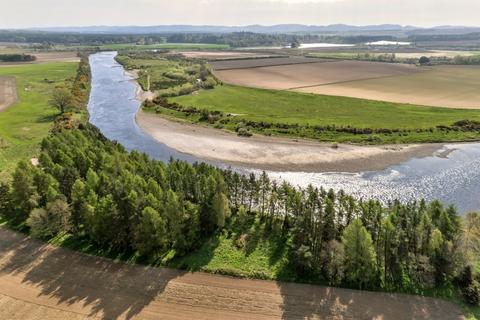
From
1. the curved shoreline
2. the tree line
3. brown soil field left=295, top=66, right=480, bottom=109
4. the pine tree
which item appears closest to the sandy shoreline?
the curved shoreline

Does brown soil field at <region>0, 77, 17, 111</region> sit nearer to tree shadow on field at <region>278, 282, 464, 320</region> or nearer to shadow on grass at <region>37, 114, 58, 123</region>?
shadow on grass at <region>37, 114, 58, 123</region>

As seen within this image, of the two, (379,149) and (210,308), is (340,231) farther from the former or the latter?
(379,149)

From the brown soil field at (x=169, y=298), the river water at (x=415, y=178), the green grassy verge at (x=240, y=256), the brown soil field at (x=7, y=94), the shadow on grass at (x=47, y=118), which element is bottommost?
the brown soil field at (x=169, y=298)

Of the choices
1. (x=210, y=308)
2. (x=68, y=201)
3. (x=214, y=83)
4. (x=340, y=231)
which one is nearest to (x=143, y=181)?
(x=68, y=201)

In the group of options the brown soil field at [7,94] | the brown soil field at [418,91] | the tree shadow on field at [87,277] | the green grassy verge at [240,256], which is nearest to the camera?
the tree shadow on field at [87,277]

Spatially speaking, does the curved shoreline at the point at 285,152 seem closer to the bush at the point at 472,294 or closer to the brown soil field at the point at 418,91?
the bush at the point at 472,294

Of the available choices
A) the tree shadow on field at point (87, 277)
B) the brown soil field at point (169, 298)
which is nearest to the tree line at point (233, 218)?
the brown soil field at point (169, 298)
